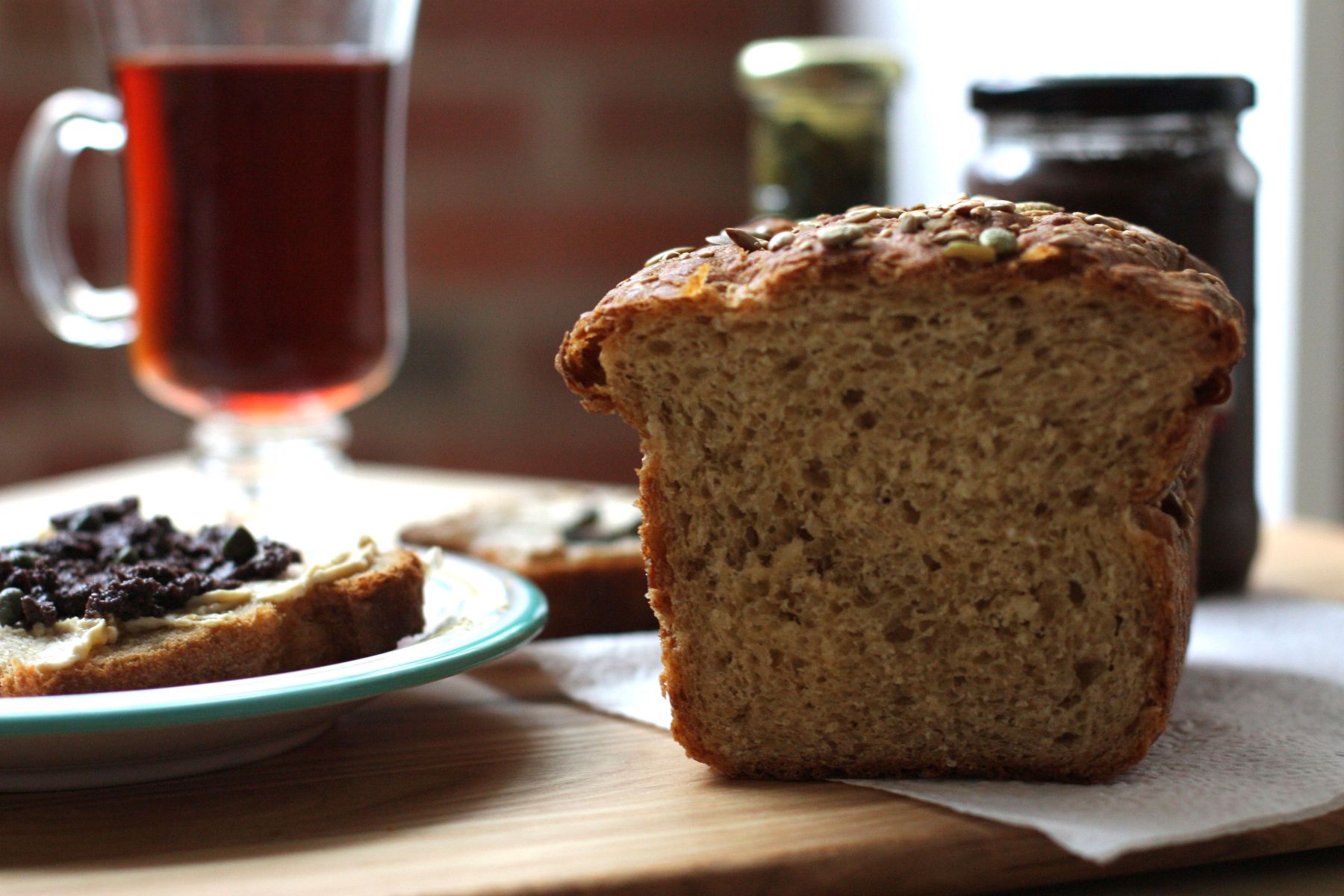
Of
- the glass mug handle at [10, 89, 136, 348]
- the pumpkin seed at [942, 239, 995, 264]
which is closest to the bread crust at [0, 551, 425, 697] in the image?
the pumpkin seed at [942, 239, 995, 264]

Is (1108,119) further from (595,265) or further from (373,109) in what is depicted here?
(595,265)

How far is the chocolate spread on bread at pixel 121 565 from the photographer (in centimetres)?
106

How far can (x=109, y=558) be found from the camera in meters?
1.17

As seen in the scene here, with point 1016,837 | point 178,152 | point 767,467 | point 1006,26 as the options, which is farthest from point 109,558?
point 1006,26

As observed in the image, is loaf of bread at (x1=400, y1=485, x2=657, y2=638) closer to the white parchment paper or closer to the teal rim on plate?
the white parchment paper

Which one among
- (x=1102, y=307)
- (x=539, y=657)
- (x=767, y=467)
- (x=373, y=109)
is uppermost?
(x=373, y=109)

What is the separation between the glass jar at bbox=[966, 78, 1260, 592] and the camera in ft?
4.75

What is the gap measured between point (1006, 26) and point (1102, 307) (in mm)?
1749

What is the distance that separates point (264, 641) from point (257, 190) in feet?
3.16

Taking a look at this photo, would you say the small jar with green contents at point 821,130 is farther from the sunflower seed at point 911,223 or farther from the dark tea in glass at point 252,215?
the sunflower seed at point 911,223

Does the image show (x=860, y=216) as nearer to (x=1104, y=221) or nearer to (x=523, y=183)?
(x=1104, y=221)

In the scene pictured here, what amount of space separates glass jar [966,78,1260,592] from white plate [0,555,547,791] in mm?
710

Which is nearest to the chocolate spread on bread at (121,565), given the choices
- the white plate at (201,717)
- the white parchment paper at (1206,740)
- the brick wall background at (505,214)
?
the white plate at (201,717)

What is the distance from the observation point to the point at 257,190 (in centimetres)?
188
